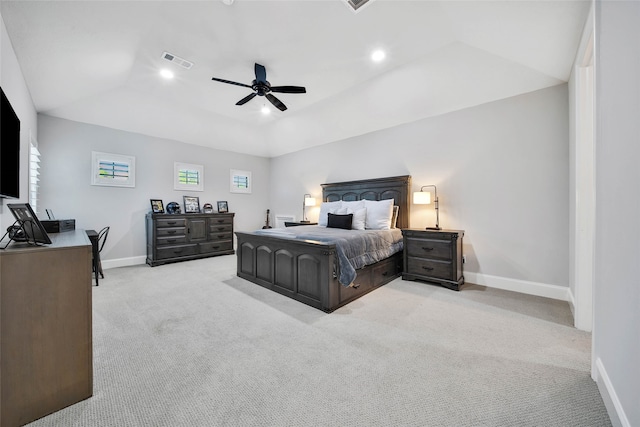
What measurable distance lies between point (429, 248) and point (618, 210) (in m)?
2.33

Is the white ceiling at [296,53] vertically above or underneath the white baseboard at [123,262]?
above

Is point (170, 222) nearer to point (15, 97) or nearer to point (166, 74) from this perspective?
point (166, 74)

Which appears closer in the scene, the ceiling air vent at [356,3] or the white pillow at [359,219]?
the ceiling air vent at [356,3]

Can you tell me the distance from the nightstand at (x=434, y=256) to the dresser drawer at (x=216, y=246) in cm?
408

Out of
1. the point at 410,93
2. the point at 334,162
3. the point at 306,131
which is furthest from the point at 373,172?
the point at 306,131

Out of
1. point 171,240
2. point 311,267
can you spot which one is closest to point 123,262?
point 171,240

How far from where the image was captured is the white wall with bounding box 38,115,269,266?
4.05 metres

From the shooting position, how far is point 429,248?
11.5 feet

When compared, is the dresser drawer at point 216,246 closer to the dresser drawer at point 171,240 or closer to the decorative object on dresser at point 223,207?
the dresser drawer at point 171,240

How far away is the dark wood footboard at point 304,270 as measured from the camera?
8.81 ft

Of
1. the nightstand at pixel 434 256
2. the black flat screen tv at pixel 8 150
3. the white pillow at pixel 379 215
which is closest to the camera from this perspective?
the black flat screen tv at pixel 8 150

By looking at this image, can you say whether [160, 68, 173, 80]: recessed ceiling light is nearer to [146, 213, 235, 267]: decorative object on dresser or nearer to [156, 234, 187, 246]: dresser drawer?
[146, 213, 235, 267]: decorative object on dresser

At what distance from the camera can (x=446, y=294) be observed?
125 inches

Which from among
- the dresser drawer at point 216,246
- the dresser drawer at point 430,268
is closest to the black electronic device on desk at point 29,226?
the dresser drawer at point 430,268
